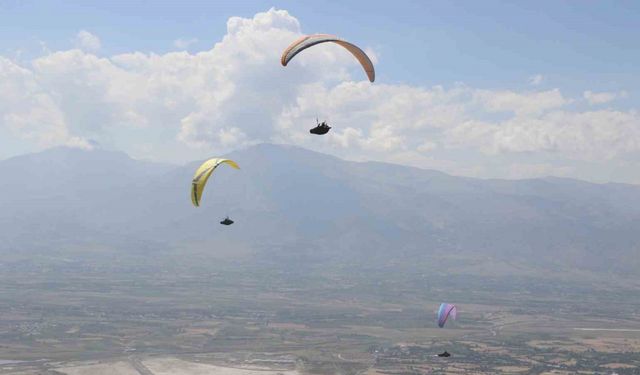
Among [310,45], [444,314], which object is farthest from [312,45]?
[444,314]

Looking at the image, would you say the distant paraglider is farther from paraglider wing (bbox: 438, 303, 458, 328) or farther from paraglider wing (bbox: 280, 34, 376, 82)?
paraglider wing (bbox: 438, 303, 458, 328)

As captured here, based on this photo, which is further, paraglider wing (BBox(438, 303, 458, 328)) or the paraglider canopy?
paraglider wing (BBox(438, 303, 458, 328))

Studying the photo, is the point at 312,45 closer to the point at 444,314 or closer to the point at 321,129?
the point at 321,129

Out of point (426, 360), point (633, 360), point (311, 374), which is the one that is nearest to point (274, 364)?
point (311, 374)

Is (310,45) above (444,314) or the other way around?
above

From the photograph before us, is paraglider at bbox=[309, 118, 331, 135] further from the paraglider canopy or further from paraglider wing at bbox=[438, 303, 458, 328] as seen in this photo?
paraglider wing at bbox=[438, 303, 458, 328]

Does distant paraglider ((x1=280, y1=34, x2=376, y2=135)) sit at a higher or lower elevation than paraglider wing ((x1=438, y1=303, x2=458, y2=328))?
higher

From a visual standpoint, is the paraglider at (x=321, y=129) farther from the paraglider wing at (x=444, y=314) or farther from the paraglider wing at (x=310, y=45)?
the paraglider wing at (x=444, y=314)

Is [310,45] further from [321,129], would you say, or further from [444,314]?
[444,314]

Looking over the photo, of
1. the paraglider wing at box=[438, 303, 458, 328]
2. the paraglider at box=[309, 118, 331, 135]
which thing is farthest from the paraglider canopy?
the paraglider wing at box=[438, 303, 458, 328]

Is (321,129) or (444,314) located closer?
(321,129)

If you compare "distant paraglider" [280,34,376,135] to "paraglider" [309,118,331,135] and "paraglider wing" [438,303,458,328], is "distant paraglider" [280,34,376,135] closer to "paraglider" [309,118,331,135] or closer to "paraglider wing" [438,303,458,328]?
"paraglider" [309,118,331,135]
